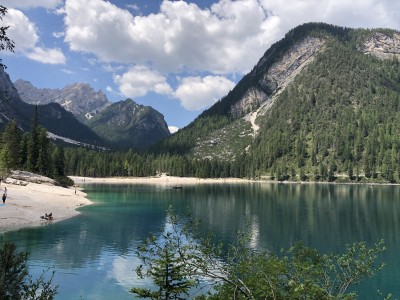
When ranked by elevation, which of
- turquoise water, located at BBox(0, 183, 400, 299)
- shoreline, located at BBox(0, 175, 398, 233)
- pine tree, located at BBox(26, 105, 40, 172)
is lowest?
turquoise water, located at BBox(0, 183, 400, 299)

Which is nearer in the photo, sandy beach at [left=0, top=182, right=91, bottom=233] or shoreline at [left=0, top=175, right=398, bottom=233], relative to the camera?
shoreline at [left=0, top=175, right=398, bottom=233]

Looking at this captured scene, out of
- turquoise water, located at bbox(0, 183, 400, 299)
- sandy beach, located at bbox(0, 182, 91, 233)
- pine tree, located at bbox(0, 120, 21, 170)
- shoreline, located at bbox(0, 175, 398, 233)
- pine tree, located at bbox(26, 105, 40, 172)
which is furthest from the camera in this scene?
pine tree, located at bbox(26, 105, 40, 172)

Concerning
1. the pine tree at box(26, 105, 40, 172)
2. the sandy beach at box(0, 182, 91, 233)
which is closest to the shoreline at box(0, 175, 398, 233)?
the sandy beach at box(0, 182, 91, 233)

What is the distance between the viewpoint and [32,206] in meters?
83.3

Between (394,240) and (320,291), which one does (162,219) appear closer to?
(394,240)

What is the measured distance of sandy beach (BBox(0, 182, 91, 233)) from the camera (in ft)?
233

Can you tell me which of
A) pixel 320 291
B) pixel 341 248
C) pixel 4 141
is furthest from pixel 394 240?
pixel 4 141

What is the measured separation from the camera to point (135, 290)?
60.1ft

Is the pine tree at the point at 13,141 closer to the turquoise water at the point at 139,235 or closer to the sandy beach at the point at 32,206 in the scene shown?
the sandy beach at the point at 32,206

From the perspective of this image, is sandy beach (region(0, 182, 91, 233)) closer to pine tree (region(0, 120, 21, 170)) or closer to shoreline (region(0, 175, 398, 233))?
shoreline (region(0, 175, 398, 233))

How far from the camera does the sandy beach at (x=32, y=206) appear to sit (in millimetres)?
70894

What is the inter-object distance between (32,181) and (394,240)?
107 metres

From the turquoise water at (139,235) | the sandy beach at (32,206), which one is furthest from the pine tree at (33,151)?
the turquoise water at (139,235)

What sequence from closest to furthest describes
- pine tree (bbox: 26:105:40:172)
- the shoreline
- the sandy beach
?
the shoreline
the sandy beach
pine tree (bbox: 26:105:40:172)
